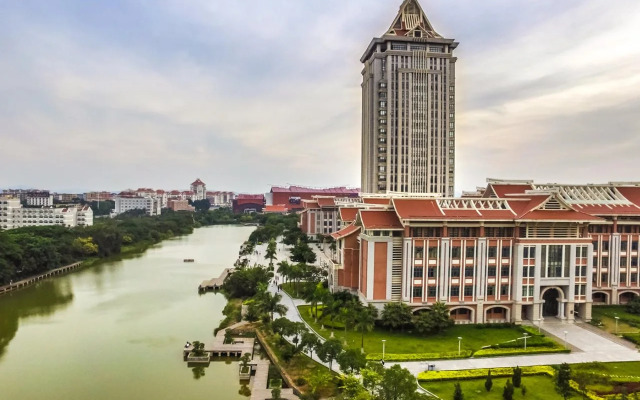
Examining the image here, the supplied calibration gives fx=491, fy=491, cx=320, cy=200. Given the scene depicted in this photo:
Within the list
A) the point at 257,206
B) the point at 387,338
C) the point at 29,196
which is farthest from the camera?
the point at 257,206

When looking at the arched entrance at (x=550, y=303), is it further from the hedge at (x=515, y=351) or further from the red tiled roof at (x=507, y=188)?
the red tiled roof at (x=507, y=188)

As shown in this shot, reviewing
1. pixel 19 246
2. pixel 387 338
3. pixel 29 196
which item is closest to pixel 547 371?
pixel 387 338

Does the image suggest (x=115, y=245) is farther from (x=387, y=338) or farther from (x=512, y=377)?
(x=512, y=377)

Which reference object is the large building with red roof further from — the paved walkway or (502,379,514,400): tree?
(502,379,514,400): tree

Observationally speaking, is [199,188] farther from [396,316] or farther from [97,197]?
[396,316]

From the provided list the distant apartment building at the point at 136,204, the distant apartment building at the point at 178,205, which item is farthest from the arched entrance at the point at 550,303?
the distant apartment building at the point at 178,205

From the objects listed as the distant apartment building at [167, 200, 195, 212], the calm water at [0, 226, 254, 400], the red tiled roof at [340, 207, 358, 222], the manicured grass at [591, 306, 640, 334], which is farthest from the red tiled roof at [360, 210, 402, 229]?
the distant apartment building at [167, 200, 195, 212]
